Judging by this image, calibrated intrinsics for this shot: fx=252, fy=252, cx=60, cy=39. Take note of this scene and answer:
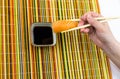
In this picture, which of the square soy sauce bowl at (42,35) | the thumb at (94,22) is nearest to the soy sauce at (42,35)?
the square soy sauce bowl at (42,35)

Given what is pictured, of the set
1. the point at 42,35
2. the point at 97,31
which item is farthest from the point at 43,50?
the point at 97,31

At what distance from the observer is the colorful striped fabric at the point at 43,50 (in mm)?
736

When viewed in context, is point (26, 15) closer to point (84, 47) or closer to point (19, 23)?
point (19, 23)

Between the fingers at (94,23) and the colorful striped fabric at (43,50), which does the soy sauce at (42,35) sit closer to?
the colorful striped fabric at (43,50)

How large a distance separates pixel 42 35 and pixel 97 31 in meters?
0.16

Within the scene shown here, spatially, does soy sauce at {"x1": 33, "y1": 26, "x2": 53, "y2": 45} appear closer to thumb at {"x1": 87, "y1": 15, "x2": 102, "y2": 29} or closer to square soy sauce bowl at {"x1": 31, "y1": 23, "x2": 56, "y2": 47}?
square soy sauce bowl at {"x1": 31, "y1": 23, "x2": 56, "y2": 47}

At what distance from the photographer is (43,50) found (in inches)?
30.1

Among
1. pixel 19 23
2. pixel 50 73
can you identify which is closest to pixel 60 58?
pixel 50 73

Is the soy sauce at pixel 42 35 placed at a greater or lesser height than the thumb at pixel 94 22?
lesser

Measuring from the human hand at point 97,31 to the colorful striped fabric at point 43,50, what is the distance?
0.04 m

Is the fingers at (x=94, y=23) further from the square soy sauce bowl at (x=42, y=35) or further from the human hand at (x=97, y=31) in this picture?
the square soy sauce bowl at (x=42, y=35)

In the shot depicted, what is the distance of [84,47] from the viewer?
0.79 meters

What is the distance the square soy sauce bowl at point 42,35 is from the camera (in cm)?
75

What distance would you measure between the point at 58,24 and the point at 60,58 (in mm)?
104
